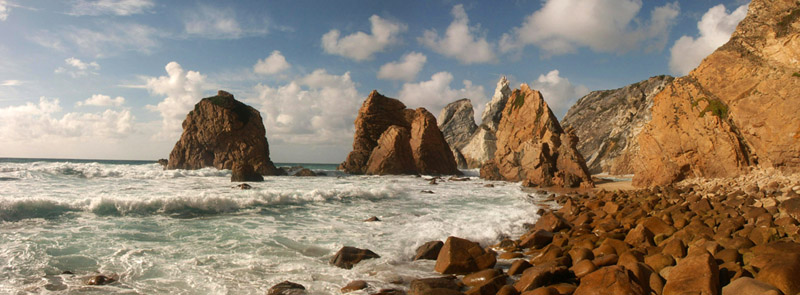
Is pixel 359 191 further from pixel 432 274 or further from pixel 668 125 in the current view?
pixel 668 125

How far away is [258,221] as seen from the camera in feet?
43.1

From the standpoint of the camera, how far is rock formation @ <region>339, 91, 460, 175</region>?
1890 inches

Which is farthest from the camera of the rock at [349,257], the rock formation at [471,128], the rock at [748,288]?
the rock formation at [471,128]

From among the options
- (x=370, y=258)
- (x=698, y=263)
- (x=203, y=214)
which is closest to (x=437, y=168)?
(x=203, y=214)

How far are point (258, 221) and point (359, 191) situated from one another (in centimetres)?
1008

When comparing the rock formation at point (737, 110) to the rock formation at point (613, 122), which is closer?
the rock formation at point (737, 110)

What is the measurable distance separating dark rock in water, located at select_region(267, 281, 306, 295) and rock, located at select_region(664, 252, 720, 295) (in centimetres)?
522

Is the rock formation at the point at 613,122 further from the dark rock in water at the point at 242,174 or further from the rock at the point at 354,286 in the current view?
the rock at the point at 354,286

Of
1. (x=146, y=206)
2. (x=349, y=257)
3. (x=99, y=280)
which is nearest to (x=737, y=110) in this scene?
(x=349, y=257)

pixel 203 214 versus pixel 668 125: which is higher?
pixel 668 125

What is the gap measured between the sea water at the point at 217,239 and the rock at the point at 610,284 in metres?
2.87

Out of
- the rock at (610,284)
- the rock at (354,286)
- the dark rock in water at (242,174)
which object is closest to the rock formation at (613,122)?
the dark rock in water at (242,174)

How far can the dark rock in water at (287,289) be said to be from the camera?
242 inches

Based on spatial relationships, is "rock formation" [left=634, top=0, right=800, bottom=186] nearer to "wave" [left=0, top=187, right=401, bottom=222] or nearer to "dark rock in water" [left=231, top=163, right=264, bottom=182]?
"wave" [left=0, top=187, right=401, bottom=222]
